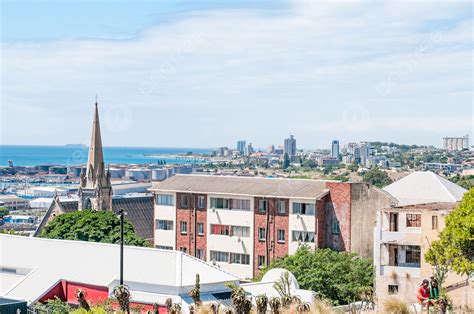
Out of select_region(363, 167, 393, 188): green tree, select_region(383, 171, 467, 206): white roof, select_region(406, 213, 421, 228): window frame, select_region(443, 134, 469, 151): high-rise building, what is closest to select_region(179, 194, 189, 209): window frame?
select_region(383, 171, 467, 206): white roof

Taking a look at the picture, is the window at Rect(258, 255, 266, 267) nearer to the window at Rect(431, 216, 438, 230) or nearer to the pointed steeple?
the window at Rect(431, 216, 438, 230)

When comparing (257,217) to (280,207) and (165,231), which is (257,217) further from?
(165,231)

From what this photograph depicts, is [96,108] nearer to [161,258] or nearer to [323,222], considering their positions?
[323,222]

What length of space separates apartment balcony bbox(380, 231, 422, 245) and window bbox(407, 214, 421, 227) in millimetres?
445

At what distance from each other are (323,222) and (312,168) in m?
141

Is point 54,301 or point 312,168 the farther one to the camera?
point 312,168

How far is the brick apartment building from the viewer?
2267 inches

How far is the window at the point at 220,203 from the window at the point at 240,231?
65.7 inches

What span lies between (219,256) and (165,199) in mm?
6537

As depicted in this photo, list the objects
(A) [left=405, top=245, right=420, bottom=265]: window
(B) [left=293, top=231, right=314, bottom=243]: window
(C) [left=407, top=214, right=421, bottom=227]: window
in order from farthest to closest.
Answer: (B) [left=293, top=231, right=314, bottom=243]: window → (A) [left=405, top=245, right=420, bottom=265]: window → (C) [left=407, top=214, right=421, bottom=227]: window

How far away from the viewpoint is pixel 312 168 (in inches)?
7825

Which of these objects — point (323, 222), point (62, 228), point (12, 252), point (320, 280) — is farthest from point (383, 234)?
point (62, 228)

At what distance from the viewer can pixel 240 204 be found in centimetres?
6169

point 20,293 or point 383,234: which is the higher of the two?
point 383,234
